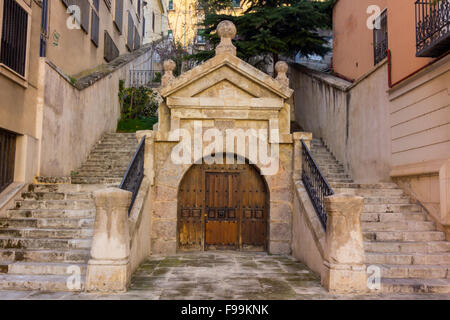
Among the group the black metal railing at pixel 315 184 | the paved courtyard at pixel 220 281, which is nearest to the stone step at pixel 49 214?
the paved courtyard at pixel 220 281

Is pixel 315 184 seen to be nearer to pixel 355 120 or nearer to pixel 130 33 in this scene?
pixel 355 120

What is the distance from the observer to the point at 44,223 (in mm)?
7336

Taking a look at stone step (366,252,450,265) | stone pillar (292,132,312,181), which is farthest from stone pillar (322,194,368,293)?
stone pillar (292,132,312,181)

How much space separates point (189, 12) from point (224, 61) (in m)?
19.5

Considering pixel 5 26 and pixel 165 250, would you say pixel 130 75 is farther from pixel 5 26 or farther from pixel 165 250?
pixel 165 250

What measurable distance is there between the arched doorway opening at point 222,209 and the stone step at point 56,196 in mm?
2113

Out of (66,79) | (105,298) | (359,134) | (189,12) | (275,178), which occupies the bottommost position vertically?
(105,298)

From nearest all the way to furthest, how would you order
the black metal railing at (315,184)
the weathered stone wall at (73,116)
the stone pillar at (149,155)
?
the black metal railing at (315,184)
the stone pillar at (149,155)
the weathered stone wall at (73,116)

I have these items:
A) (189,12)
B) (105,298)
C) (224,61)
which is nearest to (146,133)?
(224,61)

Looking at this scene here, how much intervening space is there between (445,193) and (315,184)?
2394 millimetres

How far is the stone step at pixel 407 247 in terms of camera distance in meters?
6.94

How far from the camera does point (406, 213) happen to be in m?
8.02

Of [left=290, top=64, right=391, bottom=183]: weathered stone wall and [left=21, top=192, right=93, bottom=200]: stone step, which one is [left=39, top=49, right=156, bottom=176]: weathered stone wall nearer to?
[left=21, top=192, right=93, bottom=200]: stone step

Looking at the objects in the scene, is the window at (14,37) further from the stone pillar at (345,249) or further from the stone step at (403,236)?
the stone step at (403,236)
